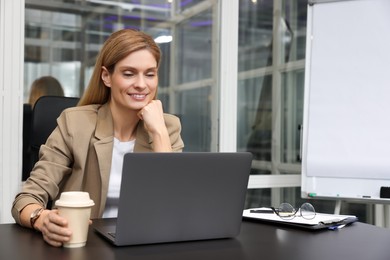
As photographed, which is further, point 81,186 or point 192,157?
point 81,186

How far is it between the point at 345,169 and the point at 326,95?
417 millimetres

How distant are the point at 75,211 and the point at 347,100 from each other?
6.55 ft

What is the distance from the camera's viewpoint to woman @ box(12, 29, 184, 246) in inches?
57.4

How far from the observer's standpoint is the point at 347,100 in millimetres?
2576

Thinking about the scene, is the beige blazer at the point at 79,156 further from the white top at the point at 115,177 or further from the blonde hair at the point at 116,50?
the blonde hair at the point at 116,50

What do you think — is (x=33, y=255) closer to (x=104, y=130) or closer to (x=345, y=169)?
(x=104, y=130)

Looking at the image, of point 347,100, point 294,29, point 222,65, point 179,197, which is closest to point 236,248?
point 179,197

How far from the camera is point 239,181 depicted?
1.03 meters

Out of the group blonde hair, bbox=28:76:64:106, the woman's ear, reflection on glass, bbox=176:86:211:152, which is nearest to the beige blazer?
the woman's ear

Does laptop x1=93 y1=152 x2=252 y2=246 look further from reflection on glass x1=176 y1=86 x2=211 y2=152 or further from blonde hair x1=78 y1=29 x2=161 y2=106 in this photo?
reflection on glass x1=176 y1=86 x2=211 y2=152

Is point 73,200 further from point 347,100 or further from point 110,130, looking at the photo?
point 347,100

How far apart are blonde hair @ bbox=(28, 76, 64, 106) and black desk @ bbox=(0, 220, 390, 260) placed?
158 cm

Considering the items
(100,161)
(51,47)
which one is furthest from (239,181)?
(51,47)

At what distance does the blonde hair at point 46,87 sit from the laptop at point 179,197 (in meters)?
1.73
